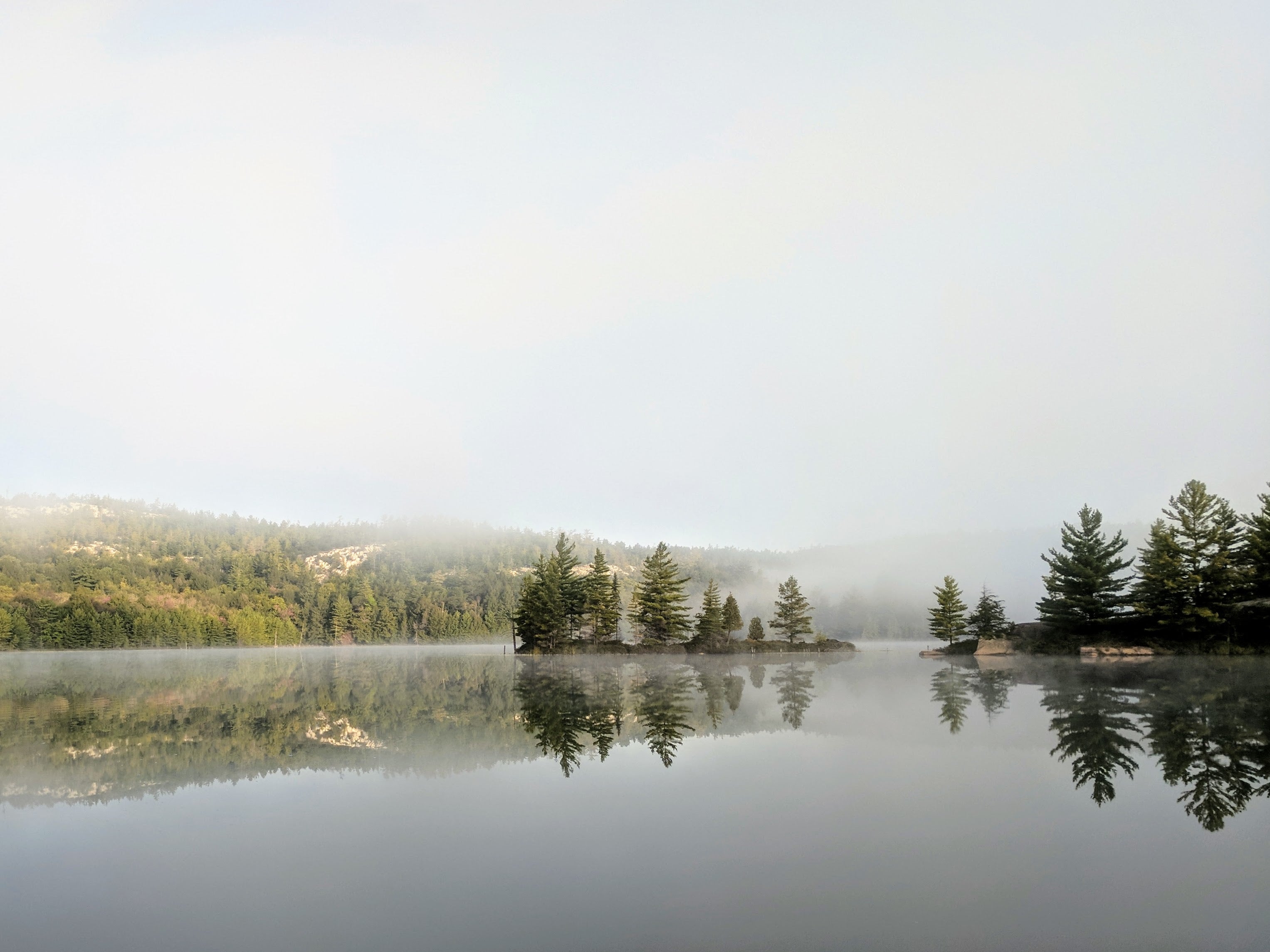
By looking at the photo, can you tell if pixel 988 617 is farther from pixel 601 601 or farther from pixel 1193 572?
pixel 601 601

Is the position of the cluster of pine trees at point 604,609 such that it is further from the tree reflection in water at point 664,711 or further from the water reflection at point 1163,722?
the water reflection at point 1163,722

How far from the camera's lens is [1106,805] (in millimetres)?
10016

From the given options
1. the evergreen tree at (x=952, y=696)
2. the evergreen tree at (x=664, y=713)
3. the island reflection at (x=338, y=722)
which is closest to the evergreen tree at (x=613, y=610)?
the island reflection at (x=338, y=722)

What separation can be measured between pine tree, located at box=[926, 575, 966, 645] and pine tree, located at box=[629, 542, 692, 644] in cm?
2649

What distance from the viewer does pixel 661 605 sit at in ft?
201

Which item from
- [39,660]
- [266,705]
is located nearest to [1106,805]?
[266,705]

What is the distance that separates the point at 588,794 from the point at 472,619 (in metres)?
159

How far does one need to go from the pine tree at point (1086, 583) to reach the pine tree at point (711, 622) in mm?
27744

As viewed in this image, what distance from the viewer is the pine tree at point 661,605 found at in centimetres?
6119

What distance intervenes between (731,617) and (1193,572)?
3665 centimetres

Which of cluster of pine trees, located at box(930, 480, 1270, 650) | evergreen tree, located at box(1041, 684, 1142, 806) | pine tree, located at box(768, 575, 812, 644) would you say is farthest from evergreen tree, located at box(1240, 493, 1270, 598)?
pine tree, located at box(768, 575, 812, 644)

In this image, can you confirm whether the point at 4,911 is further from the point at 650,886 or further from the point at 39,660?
the point at 39,660

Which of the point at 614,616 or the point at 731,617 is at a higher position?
the point at 614,616

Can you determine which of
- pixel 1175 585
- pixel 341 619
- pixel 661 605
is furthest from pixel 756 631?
pixel 341 619
